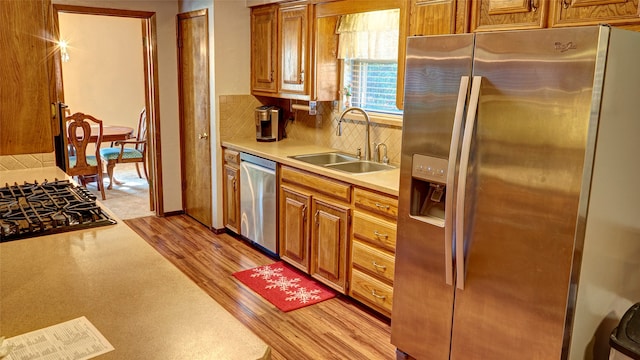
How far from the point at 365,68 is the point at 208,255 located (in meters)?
1.99

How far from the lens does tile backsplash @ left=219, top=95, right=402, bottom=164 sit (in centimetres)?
375

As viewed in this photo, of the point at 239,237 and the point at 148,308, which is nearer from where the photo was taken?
the point at 148,308

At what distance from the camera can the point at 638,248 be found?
7.39 ft

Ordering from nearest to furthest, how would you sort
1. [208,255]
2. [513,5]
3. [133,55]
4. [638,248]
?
1. [638,248]
2. [513,5]
3. [208,255]
4. [133,55]

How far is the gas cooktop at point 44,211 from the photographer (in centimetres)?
185

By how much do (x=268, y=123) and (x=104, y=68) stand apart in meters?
4.33

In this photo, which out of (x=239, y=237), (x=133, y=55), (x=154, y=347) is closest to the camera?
(x=154, y=347)

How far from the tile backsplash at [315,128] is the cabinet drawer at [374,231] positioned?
2.15 feet

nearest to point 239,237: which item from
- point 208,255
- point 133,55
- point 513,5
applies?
point 208,255

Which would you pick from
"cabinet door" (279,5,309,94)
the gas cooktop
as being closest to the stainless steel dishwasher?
"cabinet door" (279,5,309,94)

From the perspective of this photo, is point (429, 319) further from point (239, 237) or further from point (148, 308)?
point (239, 237)

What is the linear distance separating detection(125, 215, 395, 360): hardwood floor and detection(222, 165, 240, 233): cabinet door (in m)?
0.20

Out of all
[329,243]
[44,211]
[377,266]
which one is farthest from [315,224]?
[44,211]

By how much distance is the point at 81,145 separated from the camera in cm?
570
